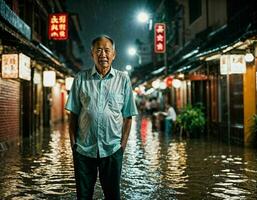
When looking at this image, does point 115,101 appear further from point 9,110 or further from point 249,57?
point 9,110

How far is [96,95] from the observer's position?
15.3ft

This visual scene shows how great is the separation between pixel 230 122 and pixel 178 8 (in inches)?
719

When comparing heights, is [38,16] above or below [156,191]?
above

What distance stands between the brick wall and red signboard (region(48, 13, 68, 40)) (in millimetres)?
8313

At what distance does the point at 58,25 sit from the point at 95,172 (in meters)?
24.1

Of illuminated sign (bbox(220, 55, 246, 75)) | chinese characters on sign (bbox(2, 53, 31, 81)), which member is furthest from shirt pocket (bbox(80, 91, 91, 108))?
illuminated sign (bbox(220, 55, 246, 75))

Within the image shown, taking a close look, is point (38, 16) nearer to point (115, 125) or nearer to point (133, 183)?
point (133, 183)

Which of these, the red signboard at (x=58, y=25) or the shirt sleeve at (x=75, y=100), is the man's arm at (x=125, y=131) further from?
the red signboard at (x=58, y=25)

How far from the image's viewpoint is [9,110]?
726 inches

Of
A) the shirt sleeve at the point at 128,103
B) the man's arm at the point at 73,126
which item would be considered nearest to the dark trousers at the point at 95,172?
the man's arm at the point at 73,126

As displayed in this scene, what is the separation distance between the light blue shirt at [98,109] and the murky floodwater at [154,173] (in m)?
3.79

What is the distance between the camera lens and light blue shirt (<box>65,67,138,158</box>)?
15.2ft

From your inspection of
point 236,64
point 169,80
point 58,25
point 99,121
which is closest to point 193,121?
point 236,64

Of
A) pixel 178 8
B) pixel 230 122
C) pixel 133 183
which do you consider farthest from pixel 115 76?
pixel 178 8
